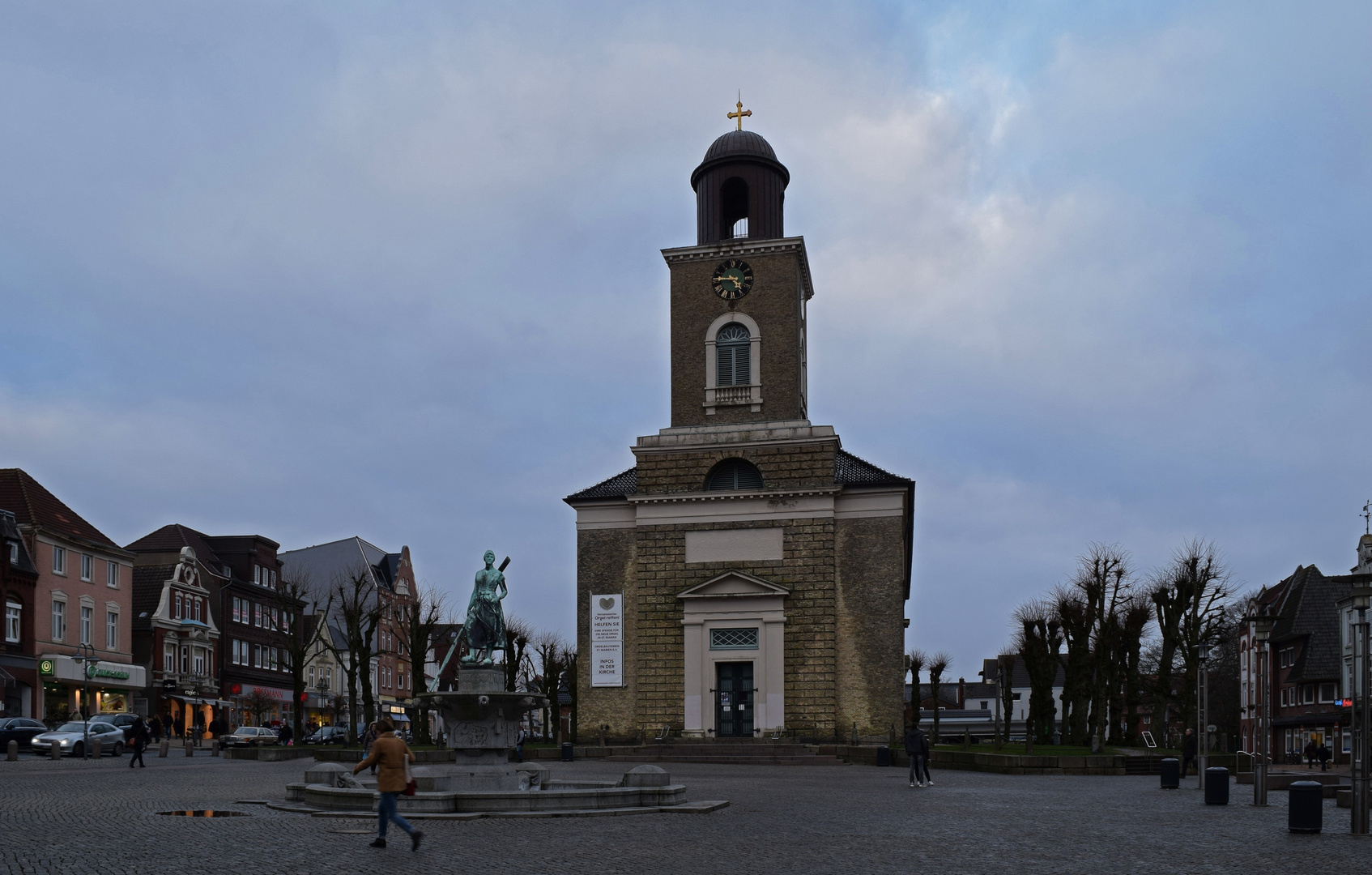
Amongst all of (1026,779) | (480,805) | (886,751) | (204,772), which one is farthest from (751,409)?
(480,805)

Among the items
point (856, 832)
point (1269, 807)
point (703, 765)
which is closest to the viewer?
point (856, 832)

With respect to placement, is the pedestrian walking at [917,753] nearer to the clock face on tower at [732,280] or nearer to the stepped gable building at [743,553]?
the stepped gable building at [743,553]

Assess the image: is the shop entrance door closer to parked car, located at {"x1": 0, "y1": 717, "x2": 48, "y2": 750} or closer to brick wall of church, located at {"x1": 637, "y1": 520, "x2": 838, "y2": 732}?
brick wall of church, located at {"x1": 637, "y1": 520, "x2": 838, "y2": 732}

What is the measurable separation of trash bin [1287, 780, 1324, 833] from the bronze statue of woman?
14049 millimetres

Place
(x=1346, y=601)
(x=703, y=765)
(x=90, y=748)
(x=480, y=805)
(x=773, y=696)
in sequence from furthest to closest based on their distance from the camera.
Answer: (x=1346, y=601)
(x=773, y=696)
(x=90, y=748)
(x=703, y=765)
(x=480, y=805)

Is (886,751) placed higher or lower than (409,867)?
lower

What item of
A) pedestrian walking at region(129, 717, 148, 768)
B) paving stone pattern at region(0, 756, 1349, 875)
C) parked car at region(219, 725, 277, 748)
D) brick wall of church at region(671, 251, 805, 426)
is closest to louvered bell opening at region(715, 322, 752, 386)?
brick wall of church at region(671, 251, 805, 426)

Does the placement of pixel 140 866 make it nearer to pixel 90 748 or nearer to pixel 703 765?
pixel 703 765

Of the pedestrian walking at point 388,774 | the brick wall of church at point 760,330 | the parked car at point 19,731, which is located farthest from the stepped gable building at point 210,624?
the pedestrian walking at point 388,774

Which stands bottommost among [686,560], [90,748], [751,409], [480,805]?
[90,748]

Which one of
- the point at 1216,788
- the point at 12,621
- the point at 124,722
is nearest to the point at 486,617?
the point at 1216,788

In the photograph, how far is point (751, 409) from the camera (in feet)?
166

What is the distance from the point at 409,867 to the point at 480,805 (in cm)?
659

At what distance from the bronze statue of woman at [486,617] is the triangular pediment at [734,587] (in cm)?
2159
